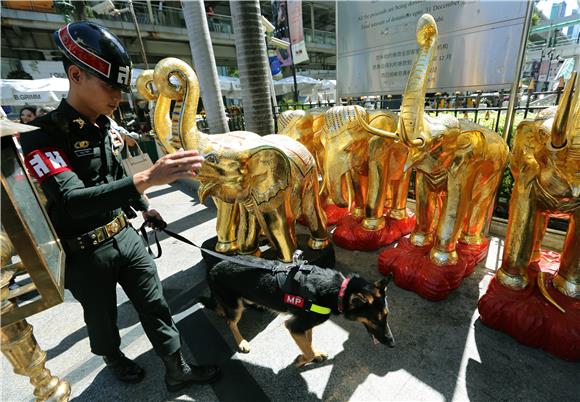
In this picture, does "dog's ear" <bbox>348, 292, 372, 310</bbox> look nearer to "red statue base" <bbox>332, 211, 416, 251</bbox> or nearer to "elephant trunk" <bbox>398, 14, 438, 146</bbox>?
"elephant trunk" <bbox>398, 14, 438, 146</bbox>

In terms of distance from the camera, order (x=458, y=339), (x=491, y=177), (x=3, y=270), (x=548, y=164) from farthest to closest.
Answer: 1. (x=491, y=177)
2. (x=458, y=339)
3. (x=548, y=164)
4. (x=3, y=270)

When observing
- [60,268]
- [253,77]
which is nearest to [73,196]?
[60,268]

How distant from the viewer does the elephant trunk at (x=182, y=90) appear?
7.59ft

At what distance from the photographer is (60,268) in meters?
1.27

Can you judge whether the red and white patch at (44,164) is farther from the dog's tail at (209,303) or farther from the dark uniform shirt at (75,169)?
the dog's tail at (209,303)

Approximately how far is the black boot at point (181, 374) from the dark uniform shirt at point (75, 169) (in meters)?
1.03

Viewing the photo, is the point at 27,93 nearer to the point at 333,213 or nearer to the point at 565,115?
the point at 333,213

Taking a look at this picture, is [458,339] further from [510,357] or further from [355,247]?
[355,247]

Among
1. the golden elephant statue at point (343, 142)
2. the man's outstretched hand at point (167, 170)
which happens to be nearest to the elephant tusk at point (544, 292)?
the golden elephant statue at point (343, 142)

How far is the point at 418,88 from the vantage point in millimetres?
2113

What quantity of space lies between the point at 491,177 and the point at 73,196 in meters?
2.94

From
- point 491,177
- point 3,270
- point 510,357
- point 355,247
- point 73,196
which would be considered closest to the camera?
point 3,270

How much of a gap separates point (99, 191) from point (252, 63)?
3.50m

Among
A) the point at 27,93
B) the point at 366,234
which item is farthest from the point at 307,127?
the point at 27,93
